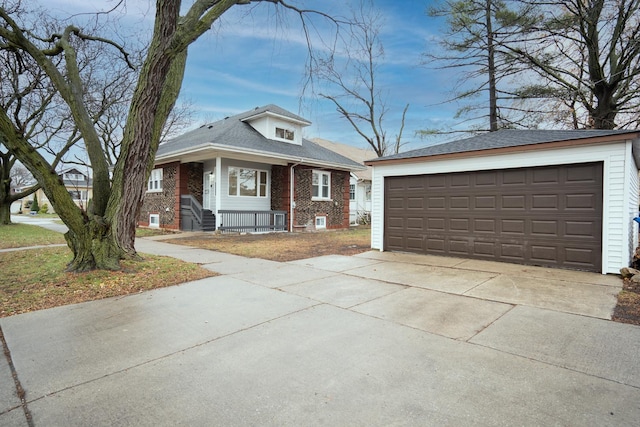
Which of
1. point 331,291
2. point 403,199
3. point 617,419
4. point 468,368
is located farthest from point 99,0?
point 617,419

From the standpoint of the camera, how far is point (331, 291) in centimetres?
512

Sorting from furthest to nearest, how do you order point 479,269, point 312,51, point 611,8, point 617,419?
point 611,8, point 312,51, point 479,269, point 617,419

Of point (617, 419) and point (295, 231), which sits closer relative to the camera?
point (617, 419)

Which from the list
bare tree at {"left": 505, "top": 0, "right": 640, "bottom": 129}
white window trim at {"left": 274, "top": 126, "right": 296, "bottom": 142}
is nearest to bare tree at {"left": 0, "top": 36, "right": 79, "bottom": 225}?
white window trim at {"left": 274, "top": 126, "right": 296, "bottom": 142}

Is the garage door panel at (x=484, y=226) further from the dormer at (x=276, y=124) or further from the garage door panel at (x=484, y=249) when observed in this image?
the dormer at (x=276, y=124)

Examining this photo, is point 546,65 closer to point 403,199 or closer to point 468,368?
point 403,199

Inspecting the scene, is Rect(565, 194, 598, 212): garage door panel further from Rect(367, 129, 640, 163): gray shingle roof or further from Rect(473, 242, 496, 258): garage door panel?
Rect(473, 242, 496, 258): garage door panel

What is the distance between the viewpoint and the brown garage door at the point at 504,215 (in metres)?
6.70

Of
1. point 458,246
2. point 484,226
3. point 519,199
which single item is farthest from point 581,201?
point 458,246

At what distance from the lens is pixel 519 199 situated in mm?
7414

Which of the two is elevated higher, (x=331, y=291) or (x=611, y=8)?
(x=611, y=8)

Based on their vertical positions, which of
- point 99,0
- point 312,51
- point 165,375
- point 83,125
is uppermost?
point 99,0

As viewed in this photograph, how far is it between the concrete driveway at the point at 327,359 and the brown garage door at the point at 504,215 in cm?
194

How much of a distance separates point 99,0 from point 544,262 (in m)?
10.8
